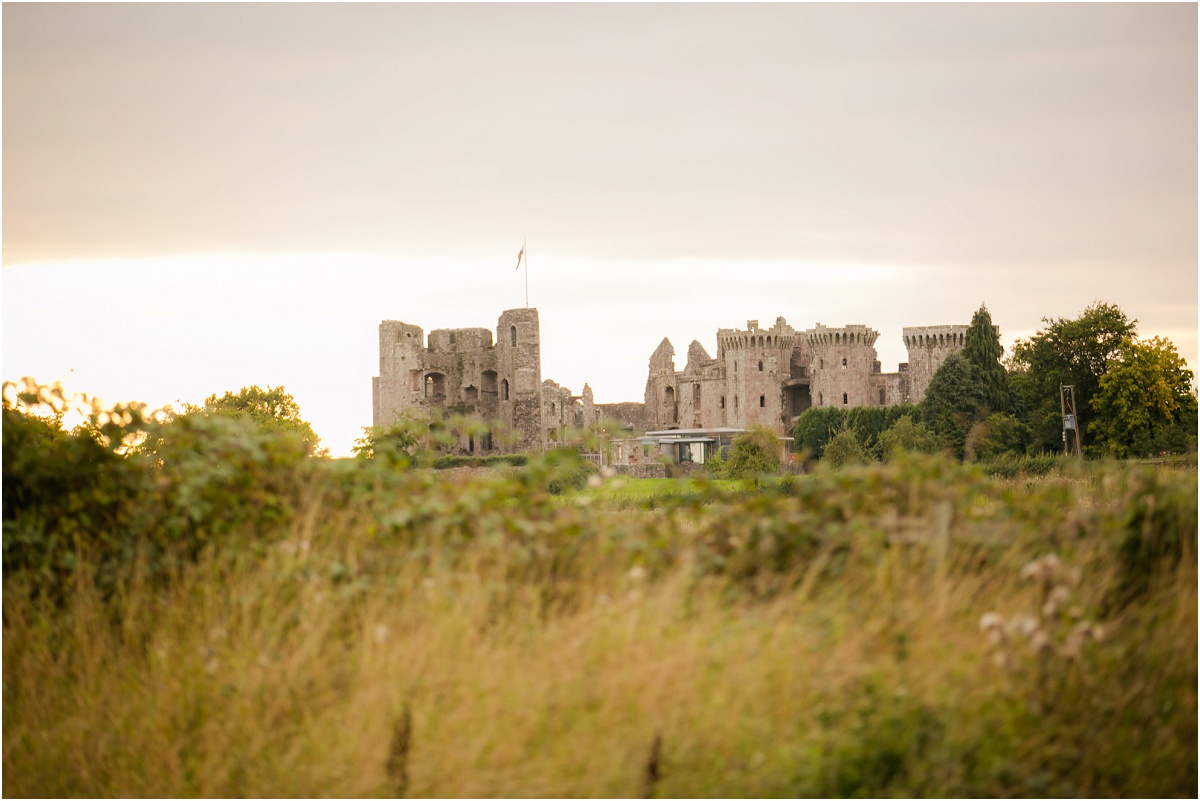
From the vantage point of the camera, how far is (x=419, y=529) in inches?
248

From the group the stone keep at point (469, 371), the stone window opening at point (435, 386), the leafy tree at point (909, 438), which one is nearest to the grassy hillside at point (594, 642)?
the leafy tree at point (909, 438)

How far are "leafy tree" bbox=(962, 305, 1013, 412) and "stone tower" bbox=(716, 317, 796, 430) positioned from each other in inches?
872

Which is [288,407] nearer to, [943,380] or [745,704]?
[943,380]

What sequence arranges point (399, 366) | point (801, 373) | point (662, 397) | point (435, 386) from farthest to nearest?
1. point (662, 397)
2. point (801, 373)
3. point (435, 386)
4. point (399, 366)

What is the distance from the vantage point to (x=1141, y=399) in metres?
60.8

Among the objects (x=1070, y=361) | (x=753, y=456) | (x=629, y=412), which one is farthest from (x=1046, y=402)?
(x=629, y=412)

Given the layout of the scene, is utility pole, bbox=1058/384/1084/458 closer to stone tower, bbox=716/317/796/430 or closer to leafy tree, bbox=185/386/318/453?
stone tower, bbox=716/317/796/430

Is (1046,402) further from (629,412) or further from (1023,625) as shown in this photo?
(1023,625)

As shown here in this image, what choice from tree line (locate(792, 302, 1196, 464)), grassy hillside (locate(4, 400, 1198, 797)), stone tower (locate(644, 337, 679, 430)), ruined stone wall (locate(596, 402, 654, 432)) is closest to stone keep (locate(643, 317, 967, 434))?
stone tower (locate(644, 337, 679, 430))

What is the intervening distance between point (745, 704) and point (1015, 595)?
1.40 metres

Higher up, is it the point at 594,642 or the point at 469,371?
the point at 469,371

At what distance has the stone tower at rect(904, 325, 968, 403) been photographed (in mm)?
92875

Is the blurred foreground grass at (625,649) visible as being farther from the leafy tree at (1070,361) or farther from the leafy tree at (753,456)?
the leafy tree at (1070,361)

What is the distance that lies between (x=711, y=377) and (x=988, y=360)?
28.0 meters
